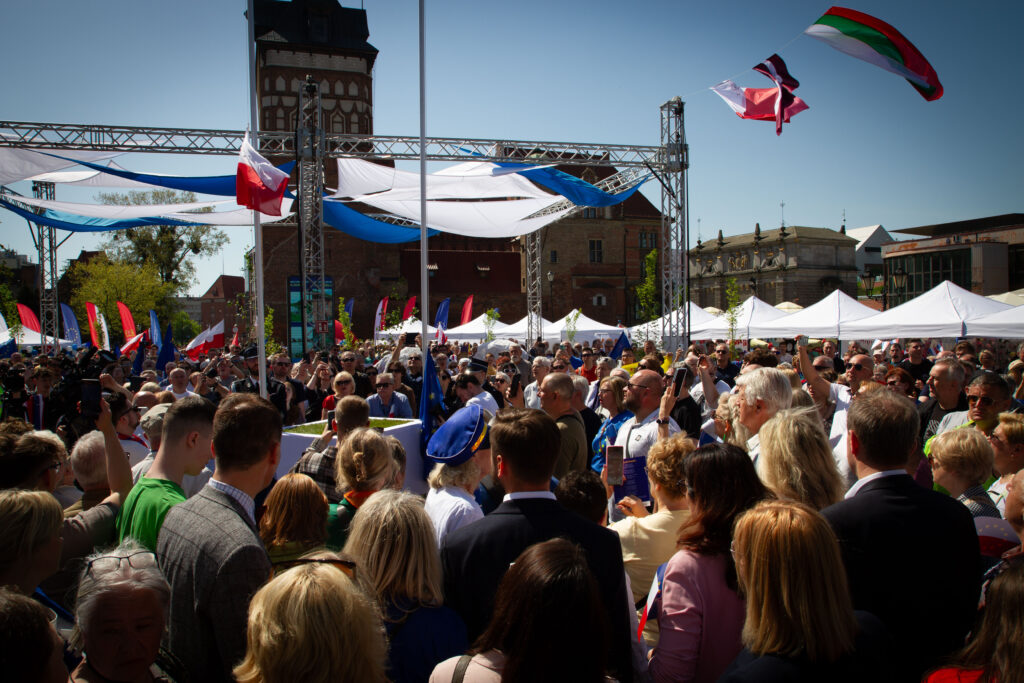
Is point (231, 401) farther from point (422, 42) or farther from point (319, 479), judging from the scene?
point (422, 42)

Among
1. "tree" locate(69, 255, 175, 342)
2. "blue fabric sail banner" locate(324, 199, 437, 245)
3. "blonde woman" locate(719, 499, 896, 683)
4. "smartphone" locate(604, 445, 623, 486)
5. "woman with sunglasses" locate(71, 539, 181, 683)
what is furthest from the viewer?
"tree" locate(69, 255, 175, 342)

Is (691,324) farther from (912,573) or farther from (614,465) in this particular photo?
(912,573)

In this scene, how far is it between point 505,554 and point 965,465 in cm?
252

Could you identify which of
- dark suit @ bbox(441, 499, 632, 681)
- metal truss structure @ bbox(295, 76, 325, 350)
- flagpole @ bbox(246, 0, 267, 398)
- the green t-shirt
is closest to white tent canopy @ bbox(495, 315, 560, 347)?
metal truss structure @ bbox(295, 76, 325, 350)

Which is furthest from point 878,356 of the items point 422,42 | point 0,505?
point 0,505

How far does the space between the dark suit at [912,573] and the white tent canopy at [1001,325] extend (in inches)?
582

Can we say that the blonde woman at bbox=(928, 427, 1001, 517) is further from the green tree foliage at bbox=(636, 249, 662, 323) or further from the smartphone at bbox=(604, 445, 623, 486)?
the green tree foliage at bbox=(636, 249, 662, 323)

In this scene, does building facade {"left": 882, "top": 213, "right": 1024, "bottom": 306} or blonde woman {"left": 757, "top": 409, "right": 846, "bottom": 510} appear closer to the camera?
blonde woman {"left": 757, "top": 409, "right": 846, "bottom": 510}

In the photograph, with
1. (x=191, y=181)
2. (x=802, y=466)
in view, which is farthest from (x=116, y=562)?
(x=191, y=181)

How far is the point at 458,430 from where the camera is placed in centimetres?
368

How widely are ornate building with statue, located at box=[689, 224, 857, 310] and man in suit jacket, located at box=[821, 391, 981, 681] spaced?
64.7m

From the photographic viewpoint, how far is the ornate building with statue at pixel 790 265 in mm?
66812

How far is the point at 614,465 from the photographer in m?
4.27

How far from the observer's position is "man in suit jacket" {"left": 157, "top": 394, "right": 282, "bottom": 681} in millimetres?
2443
